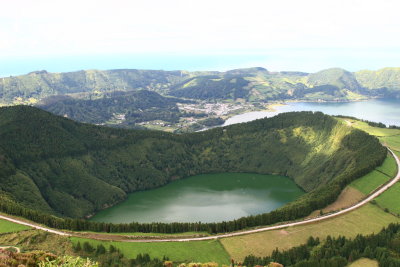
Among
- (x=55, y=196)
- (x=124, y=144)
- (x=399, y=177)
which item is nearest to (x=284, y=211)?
(x=399, y=177)

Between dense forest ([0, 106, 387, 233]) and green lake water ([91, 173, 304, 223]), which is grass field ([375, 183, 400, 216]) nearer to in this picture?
dense forest ([0, 106, 387, 233])

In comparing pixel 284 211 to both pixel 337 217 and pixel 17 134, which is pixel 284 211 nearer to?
pixel 337 217

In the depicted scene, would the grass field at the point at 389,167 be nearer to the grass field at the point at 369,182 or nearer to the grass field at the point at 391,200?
the grass field at the point at 369,182

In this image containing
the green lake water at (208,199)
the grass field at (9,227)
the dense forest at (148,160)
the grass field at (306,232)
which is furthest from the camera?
the green lake water at (208,199)

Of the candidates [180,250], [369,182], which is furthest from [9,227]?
[369,182]

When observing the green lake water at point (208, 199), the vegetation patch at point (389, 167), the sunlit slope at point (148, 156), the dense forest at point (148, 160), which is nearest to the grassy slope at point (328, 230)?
the dense forest at point (148, 160)

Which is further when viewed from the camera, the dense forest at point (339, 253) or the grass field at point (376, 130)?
the grass field at point (376, 130)
